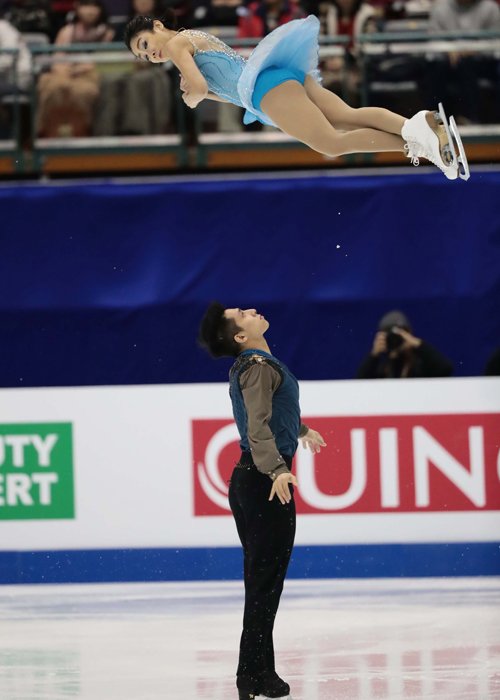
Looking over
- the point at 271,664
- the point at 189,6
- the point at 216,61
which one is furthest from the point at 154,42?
the point at 189,6

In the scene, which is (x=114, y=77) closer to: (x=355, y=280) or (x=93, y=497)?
(x=355, y=280)

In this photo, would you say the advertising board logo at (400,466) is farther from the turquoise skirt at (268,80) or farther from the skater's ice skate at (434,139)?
the turquoise skirt at (268,80)

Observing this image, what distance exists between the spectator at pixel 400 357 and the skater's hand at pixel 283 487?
122 inches

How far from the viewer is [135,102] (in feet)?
27.7

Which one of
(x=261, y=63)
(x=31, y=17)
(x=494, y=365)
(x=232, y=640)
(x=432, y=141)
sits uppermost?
(x=31, y=17)

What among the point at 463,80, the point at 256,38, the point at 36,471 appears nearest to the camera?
the point at 36,471

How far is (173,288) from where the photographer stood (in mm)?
8031

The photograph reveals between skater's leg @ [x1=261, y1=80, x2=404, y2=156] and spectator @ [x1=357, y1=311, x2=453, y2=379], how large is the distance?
277cm

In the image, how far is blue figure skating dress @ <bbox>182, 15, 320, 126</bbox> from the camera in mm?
4957

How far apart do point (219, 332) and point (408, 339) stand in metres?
2.94

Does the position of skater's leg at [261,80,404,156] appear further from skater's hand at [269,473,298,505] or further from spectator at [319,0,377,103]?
spectator at [319,0,377,103]

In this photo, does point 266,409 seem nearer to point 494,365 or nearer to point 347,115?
point 347,115

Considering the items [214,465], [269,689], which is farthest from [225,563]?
[269,689]

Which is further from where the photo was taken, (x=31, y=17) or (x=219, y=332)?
(x=31, y=17)
